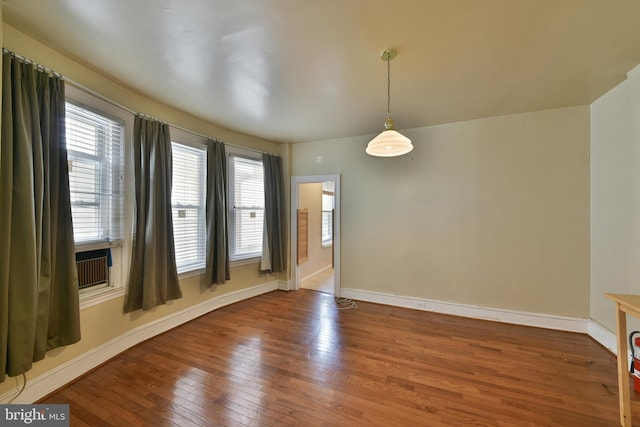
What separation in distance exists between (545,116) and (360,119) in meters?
2.23

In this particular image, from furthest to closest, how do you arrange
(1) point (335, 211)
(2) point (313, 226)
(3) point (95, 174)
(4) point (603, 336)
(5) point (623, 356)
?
1. (2) point (313, 226)
2. (1) point (335, 211)
3. (4) point (603, 336)
4. (3) point (95, 174)
5. (5) point (623, 356)

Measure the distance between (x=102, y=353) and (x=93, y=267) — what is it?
0.82m

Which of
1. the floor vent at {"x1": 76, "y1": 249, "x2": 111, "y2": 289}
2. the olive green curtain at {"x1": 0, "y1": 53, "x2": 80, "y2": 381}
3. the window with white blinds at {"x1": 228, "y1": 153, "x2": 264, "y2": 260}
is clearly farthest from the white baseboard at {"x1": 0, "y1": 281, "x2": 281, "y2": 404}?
the window with white blinds at {"x1": 228, "y1": 153, "x2": 264, "y2": 260}

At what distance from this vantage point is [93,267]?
7.41 feet

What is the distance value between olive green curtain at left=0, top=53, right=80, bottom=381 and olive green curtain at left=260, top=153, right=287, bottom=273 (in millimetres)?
2483

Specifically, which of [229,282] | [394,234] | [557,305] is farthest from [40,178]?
[557,305]

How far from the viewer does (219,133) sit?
358cm

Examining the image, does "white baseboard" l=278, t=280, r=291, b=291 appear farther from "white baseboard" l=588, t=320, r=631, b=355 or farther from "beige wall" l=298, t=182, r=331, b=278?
"white baseboard" l=588, t=320, r=631, b=355

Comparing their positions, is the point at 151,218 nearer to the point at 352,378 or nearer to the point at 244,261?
the point at 244,261

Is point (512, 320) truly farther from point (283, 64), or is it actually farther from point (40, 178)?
point (40, 178)

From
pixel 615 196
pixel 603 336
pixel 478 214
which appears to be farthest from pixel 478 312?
pixel 615 196

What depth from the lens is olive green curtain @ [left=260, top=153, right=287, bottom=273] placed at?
418 cm

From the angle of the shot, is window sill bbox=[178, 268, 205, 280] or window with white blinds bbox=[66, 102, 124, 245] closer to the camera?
window with white blinds bbox=[66, 102, 124, 245]

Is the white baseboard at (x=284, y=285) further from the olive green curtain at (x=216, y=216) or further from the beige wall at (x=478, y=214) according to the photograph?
the olive green curtain at (x=216, y=216)
